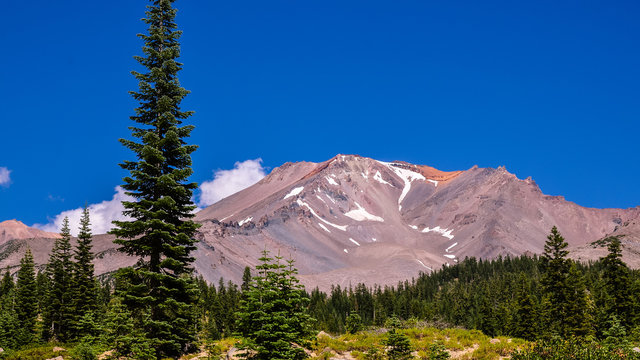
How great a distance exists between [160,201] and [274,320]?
7.37 m

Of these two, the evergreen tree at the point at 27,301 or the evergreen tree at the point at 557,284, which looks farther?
the evergreen tree at the point at 27,301

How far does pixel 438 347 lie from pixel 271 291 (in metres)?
8.23

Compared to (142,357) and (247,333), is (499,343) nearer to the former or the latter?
Answer: (247,333)

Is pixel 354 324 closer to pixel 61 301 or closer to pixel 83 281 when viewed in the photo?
pixel 83 281

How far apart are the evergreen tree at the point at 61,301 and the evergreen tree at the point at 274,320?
48.9 metres

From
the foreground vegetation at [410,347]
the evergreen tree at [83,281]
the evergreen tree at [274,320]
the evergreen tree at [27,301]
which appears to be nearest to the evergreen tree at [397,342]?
the foreground vegetation at [410,347]

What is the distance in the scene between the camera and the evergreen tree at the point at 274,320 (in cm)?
1898

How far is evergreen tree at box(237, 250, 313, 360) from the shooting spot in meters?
19.0

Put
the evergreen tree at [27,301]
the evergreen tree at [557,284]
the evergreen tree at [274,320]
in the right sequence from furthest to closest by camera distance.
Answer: the evergreen tree at [27,301] → the evergreen tree at [557,284] → the evergreen tree at [274,320]

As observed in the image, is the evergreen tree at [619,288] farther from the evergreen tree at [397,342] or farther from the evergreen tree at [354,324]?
the evergreen tree at [397,342]

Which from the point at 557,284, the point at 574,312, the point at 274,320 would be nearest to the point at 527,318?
the point at 574,312

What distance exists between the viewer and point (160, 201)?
68.2 ft

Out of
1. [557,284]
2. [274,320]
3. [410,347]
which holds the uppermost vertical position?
[557,284]

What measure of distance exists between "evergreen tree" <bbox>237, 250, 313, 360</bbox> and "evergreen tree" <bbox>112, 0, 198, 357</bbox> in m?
3.55
